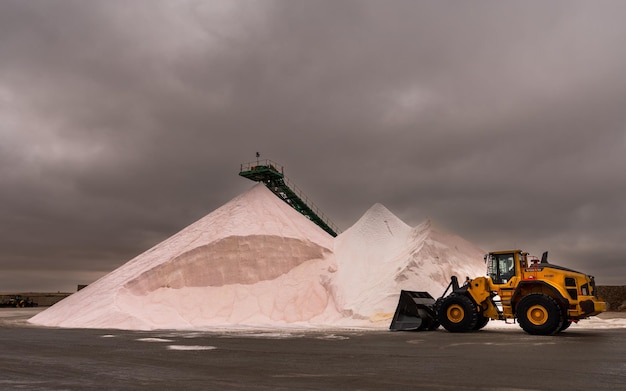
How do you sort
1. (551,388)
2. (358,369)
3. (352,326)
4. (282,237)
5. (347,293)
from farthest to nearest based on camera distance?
(282,237) < (347,293) < (352,326) < (358,369) < (551,388)

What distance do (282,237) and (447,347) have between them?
19.3 meters

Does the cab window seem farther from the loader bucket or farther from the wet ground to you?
the wet ground

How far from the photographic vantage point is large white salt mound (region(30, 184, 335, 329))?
25.3 metres

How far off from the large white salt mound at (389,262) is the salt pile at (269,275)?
2.5 inches

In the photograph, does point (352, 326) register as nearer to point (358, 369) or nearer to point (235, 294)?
point (235, 294)

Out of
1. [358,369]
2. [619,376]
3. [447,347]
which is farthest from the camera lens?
[447,347]

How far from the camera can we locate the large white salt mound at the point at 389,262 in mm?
23859

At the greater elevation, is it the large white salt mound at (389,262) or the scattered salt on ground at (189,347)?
the large white salt mound at (389,262)

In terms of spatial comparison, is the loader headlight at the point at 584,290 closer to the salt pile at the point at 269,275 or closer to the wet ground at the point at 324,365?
the wet ground at the point at 324,365

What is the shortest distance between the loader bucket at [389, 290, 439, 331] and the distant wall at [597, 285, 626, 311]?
23579mm

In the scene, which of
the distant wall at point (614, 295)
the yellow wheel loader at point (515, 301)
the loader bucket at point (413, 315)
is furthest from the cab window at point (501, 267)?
the distant wall at point (614, 295)

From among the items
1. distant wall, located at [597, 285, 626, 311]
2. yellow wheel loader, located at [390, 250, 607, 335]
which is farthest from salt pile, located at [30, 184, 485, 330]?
distant wall, located at [597, 285, 626, 311]

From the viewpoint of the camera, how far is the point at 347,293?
26.1m

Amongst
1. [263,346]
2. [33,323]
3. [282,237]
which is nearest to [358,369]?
[263,346]
